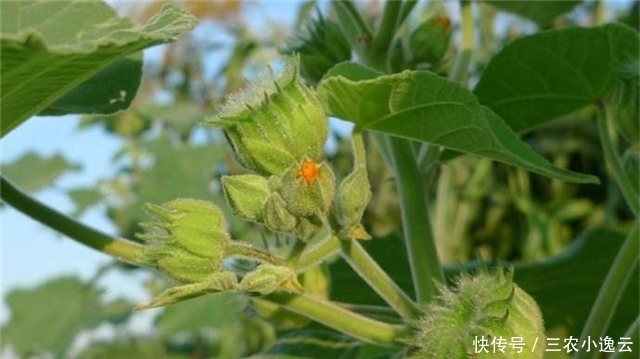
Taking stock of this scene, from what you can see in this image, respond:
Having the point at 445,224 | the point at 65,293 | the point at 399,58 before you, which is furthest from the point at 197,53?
the point at 399,58

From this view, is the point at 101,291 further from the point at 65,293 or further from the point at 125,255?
the point at 125,255

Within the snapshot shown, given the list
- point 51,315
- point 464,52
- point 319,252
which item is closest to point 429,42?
point 464,52

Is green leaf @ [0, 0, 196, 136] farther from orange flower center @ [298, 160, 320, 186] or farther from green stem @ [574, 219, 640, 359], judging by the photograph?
green stem @ [574, 219, 640, 359]

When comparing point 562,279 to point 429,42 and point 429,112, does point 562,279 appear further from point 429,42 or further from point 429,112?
point 429,112

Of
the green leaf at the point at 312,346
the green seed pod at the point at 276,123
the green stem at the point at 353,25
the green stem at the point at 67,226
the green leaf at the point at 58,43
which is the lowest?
the green leaf at the point at 312,346

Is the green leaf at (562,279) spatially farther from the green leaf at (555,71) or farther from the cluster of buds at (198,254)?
the cluster of buds at (198,254)

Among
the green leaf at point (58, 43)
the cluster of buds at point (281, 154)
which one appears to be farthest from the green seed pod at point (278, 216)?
the green leaf at point (58, 43)
